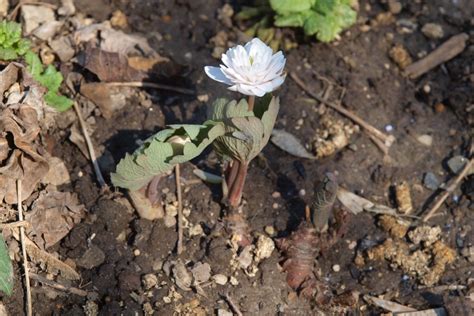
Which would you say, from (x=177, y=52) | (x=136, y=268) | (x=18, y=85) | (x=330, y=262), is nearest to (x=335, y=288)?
(x=330, y=262)

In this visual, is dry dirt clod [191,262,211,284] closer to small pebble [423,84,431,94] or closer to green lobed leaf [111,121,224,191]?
green lobed leaf [111,121,224,191]

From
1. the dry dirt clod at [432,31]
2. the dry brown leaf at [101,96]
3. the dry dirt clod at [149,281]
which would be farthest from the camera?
the dry dirt clod at [432,31]

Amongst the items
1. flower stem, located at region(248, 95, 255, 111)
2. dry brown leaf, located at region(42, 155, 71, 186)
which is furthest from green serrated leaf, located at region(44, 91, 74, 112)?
flower stem, located at region(248, 95, 255, 111)

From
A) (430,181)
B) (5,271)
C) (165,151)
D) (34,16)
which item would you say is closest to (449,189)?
(430,181)

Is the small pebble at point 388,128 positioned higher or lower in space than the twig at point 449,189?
higher

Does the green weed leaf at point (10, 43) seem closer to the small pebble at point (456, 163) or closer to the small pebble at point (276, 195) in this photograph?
the small pebble at point (276, 195)

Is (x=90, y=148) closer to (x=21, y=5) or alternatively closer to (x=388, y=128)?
(x=21, y=5)

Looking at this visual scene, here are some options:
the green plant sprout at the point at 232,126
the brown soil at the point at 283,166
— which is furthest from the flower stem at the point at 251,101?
the brown soil at the point at 283,166
